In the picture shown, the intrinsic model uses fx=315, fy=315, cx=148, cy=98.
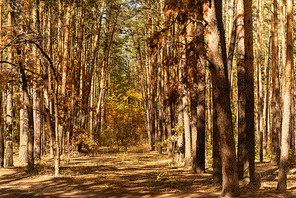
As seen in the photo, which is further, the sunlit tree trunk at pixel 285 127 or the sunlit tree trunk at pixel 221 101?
Result: the sunlit tree trunk at pixel 285 127

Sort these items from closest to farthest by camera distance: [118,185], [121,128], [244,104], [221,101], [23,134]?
[221,101] < [244,104] < [118,185] < [23,134] < [121,128]

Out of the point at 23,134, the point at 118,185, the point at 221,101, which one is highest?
the point at 221,101

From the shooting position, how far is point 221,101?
26.1 feet

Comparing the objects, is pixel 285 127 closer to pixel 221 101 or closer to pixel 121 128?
pixel 221 101

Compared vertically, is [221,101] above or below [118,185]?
above

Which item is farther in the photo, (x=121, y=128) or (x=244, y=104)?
(x=121, y=128)

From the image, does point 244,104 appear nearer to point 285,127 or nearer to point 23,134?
point 285,127

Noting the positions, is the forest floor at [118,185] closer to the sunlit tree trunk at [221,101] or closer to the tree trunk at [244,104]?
the tree trunk at [244,104]

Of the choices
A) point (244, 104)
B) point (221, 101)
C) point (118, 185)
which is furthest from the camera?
point (118, 185)

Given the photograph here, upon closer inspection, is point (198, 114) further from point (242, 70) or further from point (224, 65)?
point (224, 65)

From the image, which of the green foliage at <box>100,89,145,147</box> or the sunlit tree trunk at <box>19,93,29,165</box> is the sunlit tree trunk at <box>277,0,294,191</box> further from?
the green foliage at <box>100,89,145,147</box>

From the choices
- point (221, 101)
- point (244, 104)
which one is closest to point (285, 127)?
point (244, 104)

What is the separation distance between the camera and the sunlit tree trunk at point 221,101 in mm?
7809

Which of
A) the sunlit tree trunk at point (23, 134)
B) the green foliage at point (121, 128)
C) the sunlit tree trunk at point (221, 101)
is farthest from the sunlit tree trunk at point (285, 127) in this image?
the green foliage at point (121, 128)
